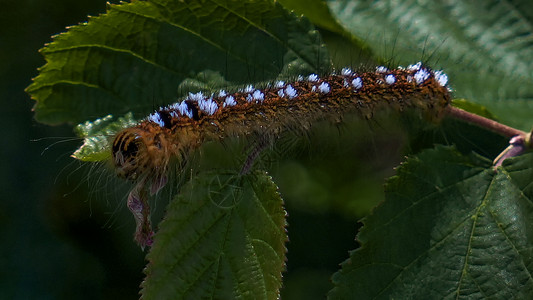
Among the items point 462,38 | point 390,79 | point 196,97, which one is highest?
point 462,38

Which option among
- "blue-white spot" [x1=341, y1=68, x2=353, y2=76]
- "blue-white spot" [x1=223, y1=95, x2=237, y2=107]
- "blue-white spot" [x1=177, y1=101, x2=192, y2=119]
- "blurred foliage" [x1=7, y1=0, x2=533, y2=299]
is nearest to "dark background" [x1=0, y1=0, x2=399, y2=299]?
"blurred foliage" [x1=7, y1=0, x2=533, y2=299]

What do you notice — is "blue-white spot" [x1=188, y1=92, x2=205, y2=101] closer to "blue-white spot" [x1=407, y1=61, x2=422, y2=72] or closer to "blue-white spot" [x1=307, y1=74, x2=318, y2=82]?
"blue-white spot" [x1=307, y1=74, x2=318, y2=82]

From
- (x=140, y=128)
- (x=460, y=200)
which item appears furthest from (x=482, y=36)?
(x=140, y=128)

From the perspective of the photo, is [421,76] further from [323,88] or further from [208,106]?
[208,106]

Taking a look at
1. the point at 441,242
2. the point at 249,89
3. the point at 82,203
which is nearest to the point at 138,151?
the point at 249,89

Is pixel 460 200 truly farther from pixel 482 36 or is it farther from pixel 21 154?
pixel 21 154

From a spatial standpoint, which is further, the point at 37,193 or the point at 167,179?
the point at 37,193

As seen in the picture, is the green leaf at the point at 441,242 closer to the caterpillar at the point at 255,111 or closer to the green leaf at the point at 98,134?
the caterpillar at the point at 255,111
